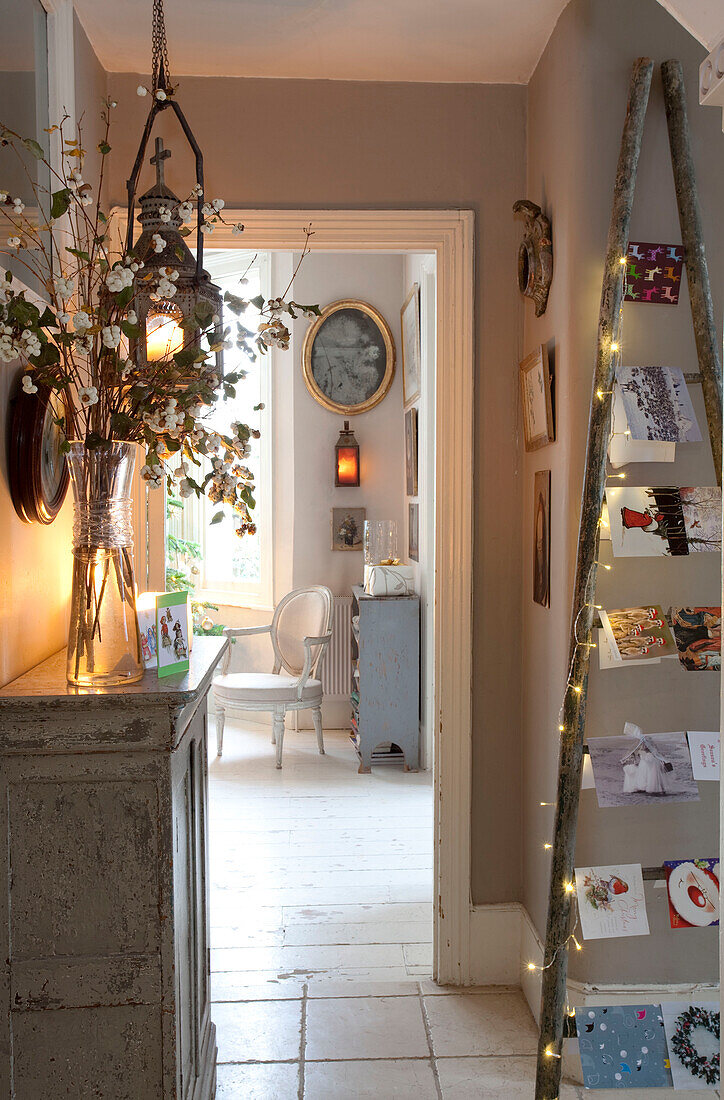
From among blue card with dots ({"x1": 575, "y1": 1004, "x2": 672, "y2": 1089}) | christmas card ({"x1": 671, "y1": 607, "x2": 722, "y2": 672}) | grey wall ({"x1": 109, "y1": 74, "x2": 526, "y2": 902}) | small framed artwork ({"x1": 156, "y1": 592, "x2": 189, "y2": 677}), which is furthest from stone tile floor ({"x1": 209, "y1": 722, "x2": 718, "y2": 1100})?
small framed artwork ({"x1": 156, "y1": 592, "x2": 189, "y2": 677})

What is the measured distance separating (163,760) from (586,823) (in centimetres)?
122

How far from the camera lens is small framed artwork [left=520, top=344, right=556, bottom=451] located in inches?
102

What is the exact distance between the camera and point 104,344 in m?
1.62

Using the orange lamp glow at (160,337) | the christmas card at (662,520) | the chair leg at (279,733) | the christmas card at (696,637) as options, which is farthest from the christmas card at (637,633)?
the chair leg at (279,733)

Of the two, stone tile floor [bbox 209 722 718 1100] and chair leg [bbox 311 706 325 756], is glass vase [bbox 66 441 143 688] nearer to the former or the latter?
stone tile floor [bbox 209 722 718 1100]

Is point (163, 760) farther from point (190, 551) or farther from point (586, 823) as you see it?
point (190, 551)

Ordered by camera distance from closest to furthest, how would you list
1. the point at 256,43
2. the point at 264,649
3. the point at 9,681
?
the point at 9,681 < the point at 256,43 < the point at 264,649

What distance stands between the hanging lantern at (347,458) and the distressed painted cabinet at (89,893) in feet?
14.6

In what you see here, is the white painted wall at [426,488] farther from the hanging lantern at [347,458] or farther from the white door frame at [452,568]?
the white door frame at [452,568]

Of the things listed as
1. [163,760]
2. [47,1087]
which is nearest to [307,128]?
[163,760]

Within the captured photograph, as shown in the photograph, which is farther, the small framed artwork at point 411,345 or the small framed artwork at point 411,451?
the small framed artwork at point 411,451

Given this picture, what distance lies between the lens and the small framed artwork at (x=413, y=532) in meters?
5.49

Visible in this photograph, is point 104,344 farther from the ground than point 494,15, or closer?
closer

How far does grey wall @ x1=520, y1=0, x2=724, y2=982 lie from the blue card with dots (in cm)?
9
